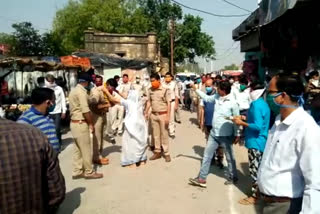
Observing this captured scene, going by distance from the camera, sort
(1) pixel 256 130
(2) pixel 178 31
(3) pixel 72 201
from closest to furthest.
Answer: (1) pixel 256 130 → (3) pixel 72 201 → (2) pixel 178 31

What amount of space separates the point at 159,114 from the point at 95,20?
34488mm

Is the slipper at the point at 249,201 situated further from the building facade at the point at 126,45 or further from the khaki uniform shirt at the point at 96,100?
the building facade at the point at 126,45

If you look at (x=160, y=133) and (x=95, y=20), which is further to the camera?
(x=95, y=20)

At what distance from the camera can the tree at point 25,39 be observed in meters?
37.8

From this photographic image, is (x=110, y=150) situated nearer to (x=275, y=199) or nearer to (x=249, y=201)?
(x=249, y=201)

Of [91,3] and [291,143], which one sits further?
[91,3]

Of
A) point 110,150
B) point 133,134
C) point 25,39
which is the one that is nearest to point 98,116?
point 133,134

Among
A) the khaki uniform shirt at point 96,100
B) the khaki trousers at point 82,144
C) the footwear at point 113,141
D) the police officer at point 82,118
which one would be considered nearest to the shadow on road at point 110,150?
the footwear at point 113,141

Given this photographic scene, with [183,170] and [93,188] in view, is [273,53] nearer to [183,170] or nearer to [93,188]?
[183,170]

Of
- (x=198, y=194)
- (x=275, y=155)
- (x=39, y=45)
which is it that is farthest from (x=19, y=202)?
(x=39, y=45)

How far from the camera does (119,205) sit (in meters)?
5.18

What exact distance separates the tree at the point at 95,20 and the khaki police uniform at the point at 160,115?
33.1 meters

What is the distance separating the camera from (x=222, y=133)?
18.7ft

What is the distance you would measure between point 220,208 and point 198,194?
1.92 ft
